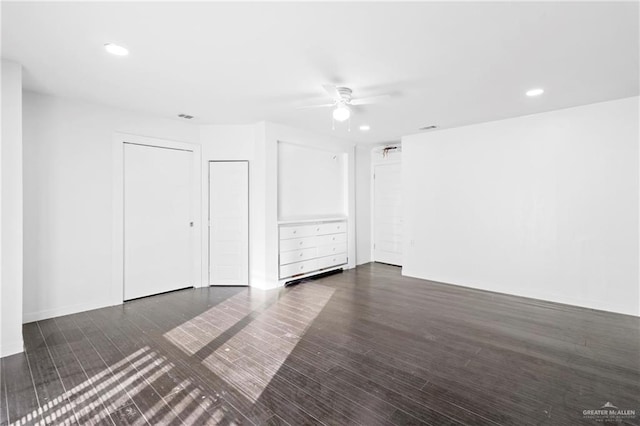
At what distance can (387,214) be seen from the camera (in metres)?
6.83

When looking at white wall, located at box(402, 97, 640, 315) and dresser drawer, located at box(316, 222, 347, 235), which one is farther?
dresser drawer, located at box(316, 222, 347, 235)

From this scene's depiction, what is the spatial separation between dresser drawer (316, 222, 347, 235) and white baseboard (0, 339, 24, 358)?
397 cm

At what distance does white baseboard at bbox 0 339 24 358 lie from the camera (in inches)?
105

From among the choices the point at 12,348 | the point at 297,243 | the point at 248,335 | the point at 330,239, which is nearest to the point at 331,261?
the point at 330,239

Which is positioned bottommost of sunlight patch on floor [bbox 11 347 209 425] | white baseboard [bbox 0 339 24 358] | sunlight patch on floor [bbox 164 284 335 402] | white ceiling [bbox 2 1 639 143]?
sunlight patch on floor [bbox 11 347 209 425]

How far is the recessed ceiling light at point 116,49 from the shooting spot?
97.6 inches

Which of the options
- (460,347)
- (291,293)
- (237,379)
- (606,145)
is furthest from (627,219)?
(237,379)

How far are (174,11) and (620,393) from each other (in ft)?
13.2

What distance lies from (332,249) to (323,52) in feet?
12.9

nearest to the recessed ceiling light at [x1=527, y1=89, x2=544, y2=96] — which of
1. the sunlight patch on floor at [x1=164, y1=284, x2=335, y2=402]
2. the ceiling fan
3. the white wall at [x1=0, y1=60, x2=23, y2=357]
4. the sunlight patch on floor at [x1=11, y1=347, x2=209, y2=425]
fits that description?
the ceiling fan

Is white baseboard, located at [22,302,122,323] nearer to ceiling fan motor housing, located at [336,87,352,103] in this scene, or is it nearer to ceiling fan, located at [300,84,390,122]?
ceiling fan, located at [300,84,390,122]

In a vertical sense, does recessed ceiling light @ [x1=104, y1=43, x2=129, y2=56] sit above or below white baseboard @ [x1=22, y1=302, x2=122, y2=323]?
above

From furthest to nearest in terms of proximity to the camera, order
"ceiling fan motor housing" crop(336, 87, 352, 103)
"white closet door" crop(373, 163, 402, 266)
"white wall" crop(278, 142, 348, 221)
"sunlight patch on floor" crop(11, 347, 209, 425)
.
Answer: "white closet door" crop(373, 163, 402, 266)
"white wall" crop(278, 142, 348, 221)
"ceiling fan motor housing" crop(336, 87, 352, 103)
"sunlight patch on floor" crop(11, 347, 209, 425)

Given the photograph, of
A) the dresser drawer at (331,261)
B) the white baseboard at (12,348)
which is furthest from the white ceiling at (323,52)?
the dresser drawer at (331,261)
